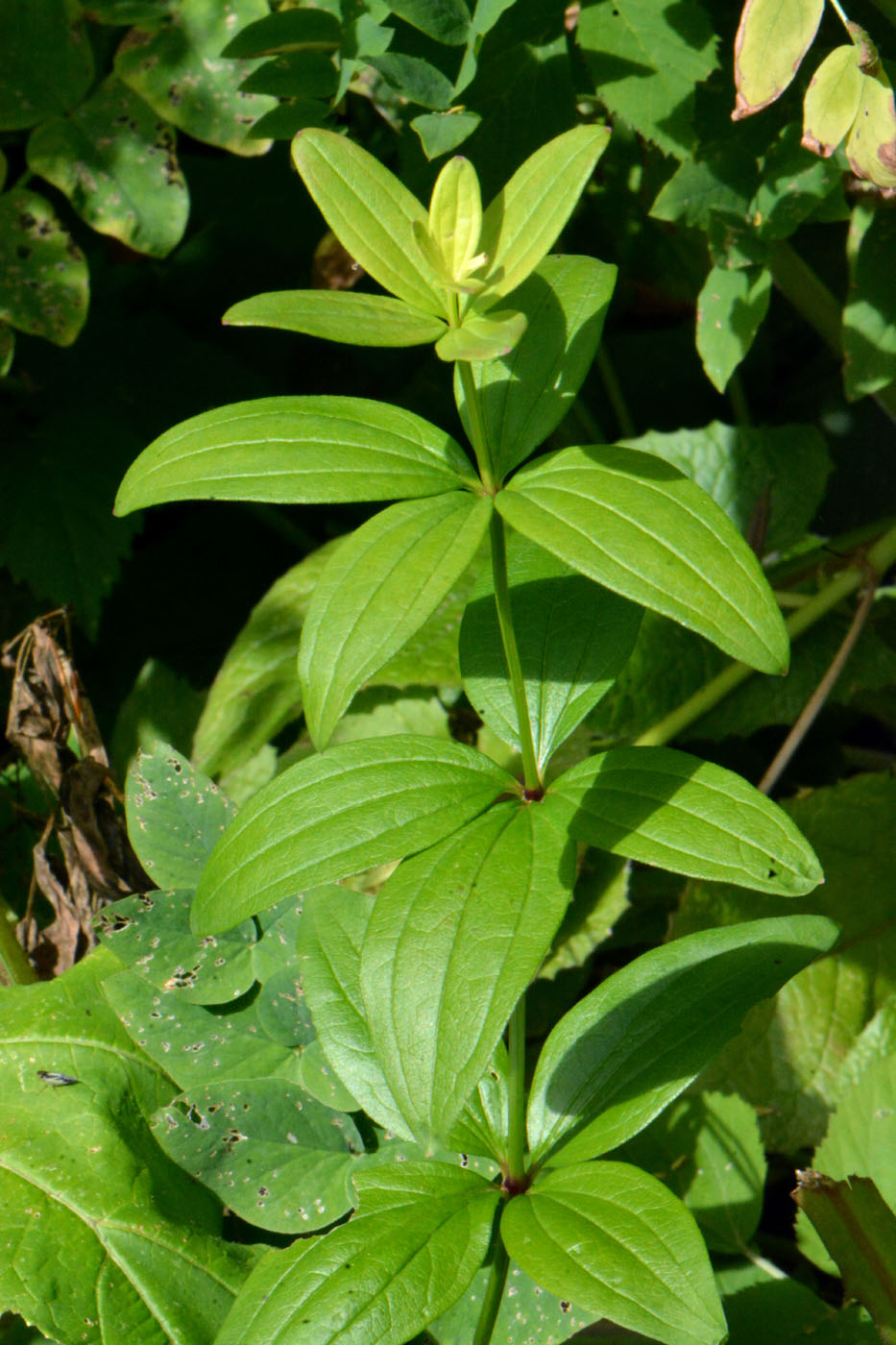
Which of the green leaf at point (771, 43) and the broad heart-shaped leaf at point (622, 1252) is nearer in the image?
the broad heart-shaped leaf at point (622, 1252)

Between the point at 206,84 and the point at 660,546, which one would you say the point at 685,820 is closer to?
the point at 660,546

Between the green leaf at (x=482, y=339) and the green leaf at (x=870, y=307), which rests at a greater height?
the green leaf at (x=482, y=339)

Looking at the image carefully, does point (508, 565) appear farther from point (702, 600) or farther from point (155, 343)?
point (155, 343)

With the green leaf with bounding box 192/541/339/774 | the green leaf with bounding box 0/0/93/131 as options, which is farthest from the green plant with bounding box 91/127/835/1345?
the green leaf with bounding box 0/0/93/131

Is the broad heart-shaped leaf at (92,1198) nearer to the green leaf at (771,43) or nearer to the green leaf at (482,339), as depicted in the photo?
the green leaf at (482,339)

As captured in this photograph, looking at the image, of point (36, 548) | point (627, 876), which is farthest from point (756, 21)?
point (36, 548)

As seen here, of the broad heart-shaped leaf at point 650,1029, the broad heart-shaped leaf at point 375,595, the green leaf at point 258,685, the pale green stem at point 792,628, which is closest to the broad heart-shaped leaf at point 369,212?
the broad heart-shaped leaf at point 375,595
